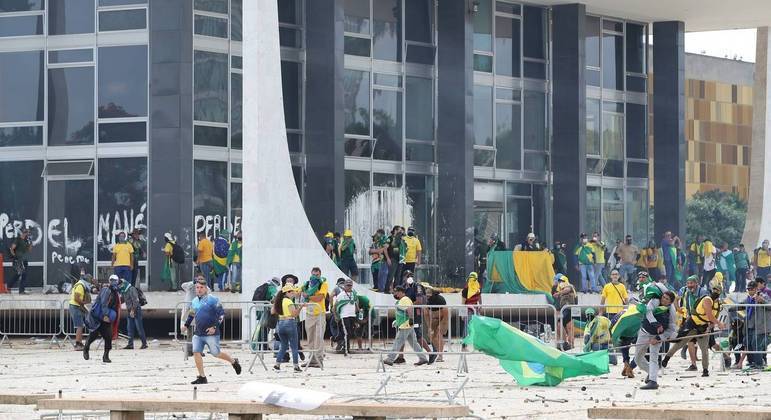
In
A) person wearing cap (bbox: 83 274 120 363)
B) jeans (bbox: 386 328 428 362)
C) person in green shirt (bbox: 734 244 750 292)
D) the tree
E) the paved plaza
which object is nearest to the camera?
the paved plaza

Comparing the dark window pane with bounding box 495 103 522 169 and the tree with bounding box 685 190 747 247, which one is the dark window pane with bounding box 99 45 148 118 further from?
the tree with bounding box 685 190 747 247

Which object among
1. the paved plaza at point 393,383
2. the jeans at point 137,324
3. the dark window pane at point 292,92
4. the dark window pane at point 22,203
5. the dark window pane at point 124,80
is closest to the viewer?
the paved plaza at point 393,383

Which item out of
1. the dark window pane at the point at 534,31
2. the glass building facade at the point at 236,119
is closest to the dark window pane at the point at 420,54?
the glass building facade at the point at 236,119

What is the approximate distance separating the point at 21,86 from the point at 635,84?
19.5 meters

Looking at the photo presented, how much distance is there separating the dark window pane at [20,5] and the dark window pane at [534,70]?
1465 cm

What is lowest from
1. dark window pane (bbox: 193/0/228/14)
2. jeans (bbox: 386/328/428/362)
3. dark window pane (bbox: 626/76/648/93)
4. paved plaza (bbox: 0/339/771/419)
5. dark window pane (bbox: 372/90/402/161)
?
paved plaza (bbox: 0/339/771/419)

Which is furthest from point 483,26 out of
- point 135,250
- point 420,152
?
point 135,250

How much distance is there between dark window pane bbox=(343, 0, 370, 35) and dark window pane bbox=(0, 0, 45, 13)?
7714 millimetres

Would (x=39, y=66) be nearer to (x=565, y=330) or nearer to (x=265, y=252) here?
(x=265, y=252)

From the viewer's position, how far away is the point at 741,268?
1817 inches

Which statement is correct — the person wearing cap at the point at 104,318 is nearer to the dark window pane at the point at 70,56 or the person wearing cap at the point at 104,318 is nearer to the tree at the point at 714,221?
the dark window pane at the point at 70,56

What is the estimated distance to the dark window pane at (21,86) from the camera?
A: 3916 centimetres

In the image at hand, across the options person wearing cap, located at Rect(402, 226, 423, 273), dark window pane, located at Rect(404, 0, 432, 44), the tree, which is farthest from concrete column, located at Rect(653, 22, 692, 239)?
the tree

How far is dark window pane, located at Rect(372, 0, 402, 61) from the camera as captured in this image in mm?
43625
